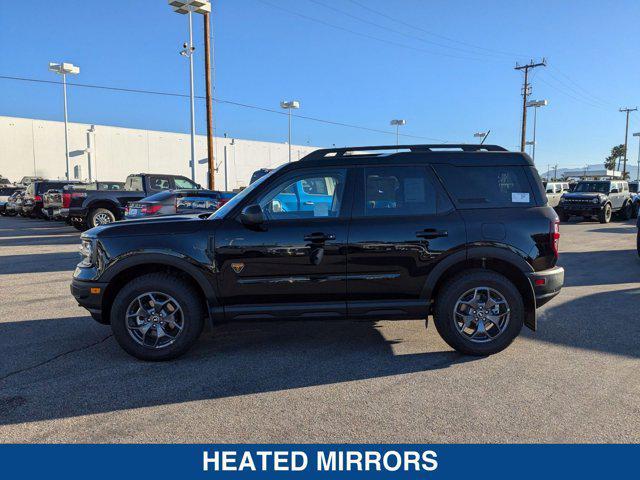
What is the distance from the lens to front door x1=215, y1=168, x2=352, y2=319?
14.7ft

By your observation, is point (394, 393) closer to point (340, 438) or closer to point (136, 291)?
point (340, 438)

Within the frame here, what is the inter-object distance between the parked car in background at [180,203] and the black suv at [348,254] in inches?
279

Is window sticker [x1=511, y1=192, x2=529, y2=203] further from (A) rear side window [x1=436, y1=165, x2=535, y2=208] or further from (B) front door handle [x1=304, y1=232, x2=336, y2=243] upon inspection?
(B) front door handle [x1=304, y1=232, x2=336, y2=243]

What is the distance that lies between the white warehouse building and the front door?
37.7 metres

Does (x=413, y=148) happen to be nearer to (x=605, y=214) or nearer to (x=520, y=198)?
(x=520, y=198)

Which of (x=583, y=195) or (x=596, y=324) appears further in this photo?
(x=583, y=195)

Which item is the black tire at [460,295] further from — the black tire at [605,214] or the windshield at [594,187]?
the windshield at [594,187]

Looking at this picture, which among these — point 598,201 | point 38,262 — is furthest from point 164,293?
point 598,201

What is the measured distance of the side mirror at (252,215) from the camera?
4375mm

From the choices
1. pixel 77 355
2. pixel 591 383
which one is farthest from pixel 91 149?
pixel 591 383

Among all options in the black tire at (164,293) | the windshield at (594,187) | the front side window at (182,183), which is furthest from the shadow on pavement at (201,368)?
the windshield at (594,187)

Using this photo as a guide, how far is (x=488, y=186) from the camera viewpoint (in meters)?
4.72

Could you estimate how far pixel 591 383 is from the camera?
4.04 metres

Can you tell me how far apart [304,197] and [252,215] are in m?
0.59
